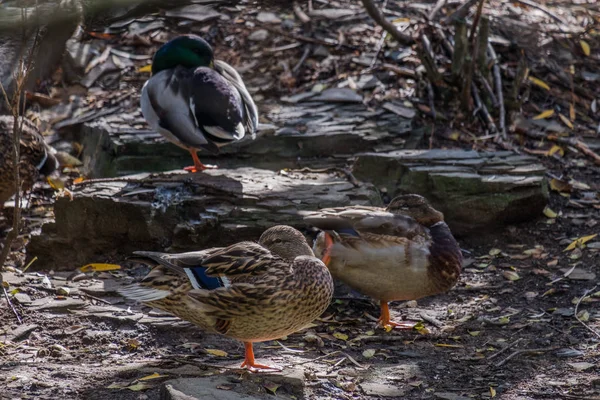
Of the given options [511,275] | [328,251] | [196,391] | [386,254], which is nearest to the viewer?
[196,391]

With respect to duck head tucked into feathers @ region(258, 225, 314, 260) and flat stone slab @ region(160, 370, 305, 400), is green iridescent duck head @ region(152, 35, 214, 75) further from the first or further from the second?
flat stone slab @ region(160, 370, 305, 400)

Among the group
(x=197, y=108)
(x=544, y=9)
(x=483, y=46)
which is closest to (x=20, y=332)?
(x=197, y=108)

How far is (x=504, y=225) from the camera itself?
21.1 ft

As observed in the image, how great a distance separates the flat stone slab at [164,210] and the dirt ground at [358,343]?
0.89 feet

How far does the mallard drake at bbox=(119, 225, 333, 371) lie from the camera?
3.94 m

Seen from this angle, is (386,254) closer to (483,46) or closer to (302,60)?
(483,46)

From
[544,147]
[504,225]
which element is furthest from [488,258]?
[544,147]

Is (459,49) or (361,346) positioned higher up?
(459,49)

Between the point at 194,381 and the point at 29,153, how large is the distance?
3397 millimetres

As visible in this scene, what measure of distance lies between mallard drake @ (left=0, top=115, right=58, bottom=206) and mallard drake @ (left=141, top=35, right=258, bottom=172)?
840mm

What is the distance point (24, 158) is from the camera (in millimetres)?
6449

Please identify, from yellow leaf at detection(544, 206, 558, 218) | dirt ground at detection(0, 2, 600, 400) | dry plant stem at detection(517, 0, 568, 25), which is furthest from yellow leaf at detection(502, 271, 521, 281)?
dry plant stem at detection(517, 0, 568, 25)

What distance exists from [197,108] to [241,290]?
2.74 metres

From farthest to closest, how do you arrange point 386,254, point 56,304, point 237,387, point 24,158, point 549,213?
point 549,213 → point 24,158 → point 386,254 → point 56,304 → point 237,387
